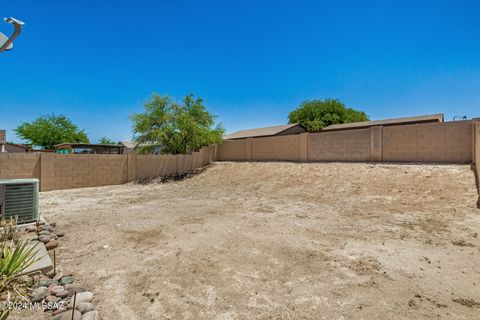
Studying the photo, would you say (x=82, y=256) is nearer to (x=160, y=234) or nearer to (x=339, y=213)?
(x=160, y=234)

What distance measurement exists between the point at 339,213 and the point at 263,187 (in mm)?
4600

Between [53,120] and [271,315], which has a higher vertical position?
[53,120]

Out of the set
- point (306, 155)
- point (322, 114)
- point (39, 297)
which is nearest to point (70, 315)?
point (39, 297)

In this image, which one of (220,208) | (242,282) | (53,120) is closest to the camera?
(242,282)

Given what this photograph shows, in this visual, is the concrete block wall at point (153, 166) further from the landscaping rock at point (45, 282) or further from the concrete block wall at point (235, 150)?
the landscaping rock at point (45, 282)

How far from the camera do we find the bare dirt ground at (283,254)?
2.29 metres

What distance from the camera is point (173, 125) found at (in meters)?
14.3

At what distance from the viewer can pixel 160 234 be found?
4.39m

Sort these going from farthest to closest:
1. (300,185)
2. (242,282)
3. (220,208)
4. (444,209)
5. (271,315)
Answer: (300,185), (220,208), (444,209), (242,282), (271,315)

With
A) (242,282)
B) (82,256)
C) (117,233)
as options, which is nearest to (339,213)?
(242,282)

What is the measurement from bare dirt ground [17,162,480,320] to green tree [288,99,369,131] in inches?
779

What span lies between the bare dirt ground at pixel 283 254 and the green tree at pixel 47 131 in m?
21.5

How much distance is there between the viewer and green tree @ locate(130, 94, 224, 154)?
14.0 meters

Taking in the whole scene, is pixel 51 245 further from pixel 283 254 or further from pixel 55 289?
pixel 283 254
